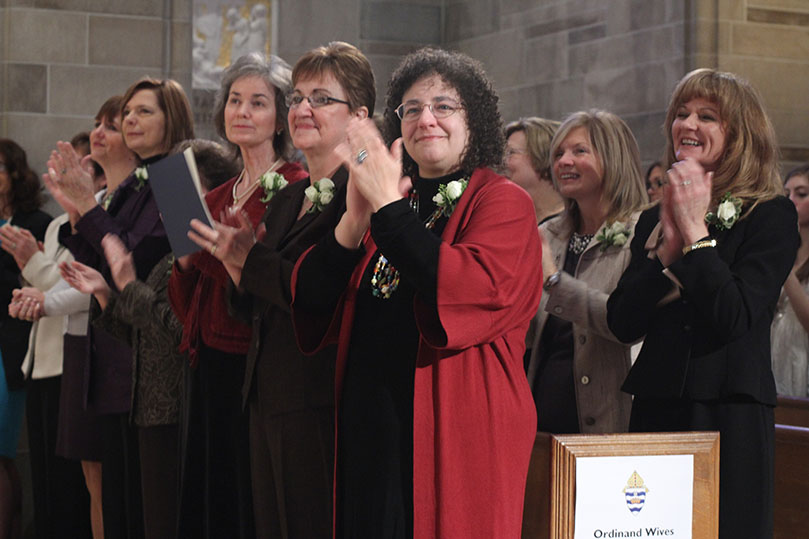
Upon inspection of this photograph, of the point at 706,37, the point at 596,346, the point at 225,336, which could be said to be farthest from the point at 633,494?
the point at 706,37

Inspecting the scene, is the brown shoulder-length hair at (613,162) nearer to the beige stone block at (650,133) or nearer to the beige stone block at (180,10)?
the beige stone block at (650,133)

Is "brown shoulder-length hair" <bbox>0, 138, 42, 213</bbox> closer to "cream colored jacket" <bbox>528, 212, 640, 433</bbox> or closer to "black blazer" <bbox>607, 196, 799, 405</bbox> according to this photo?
"cream colored jacket" <bbox>528, 212, 640, 433</bbox>

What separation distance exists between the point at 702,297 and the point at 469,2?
21.2 feet

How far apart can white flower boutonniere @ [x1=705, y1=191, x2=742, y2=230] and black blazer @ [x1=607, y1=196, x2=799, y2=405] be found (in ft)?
0.08

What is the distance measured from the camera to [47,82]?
7645 mm

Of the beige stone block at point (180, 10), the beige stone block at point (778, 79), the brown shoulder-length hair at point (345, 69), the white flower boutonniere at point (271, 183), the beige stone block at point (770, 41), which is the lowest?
the white flower boutonniere at point (271, 183)

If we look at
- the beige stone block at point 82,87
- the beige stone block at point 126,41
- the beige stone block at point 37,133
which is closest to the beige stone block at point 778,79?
the beige stone block at point 126,41

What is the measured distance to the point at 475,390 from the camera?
2584 millimetres

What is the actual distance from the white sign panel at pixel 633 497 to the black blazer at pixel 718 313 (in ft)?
1.12

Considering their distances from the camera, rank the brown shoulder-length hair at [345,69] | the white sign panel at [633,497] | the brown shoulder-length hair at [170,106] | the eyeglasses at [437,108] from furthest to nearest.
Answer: the brown shoulder-length hair at [170,106] → the brown shoulder-length hair at [345,69] → the eyeglasses at [437,108] → the white sign panel at [633,497]

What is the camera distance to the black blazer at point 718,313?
297cm

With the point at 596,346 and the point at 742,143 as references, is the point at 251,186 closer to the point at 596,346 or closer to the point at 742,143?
the point at 596,346

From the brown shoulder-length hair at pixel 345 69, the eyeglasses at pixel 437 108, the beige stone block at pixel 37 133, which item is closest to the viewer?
the eyeglasses at pixel 437 108

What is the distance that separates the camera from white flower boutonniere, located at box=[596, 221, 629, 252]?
3.78 meters
